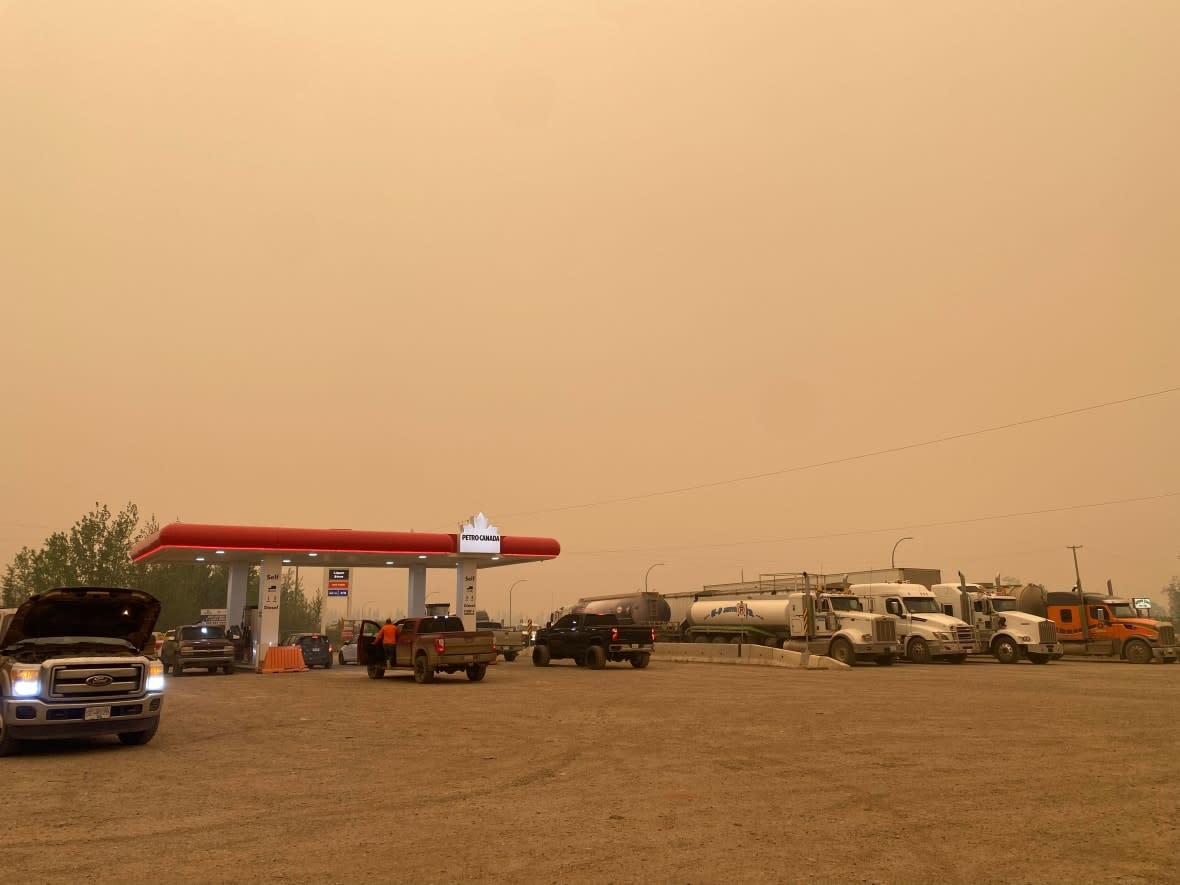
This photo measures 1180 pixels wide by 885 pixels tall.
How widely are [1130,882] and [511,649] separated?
35.1 metres

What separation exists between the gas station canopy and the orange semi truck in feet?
76.3

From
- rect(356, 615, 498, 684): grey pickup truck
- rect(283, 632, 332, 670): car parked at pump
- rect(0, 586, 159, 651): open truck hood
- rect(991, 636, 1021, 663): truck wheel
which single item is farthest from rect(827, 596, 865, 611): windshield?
rect(0, 586, 159, 651): open truck hood

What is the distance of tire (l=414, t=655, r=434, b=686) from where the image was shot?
2448cm

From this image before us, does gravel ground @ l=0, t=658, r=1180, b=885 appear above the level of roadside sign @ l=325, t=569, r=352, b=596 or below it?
below

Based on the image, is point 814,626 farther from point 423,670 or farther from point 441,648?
point 423,670

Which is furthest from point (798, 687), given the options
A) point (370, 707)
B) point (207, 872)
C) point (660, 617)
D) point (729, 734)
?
point (660, 617)

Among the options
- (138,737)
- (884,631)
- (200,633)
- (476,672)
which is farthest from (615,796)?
(200,633)

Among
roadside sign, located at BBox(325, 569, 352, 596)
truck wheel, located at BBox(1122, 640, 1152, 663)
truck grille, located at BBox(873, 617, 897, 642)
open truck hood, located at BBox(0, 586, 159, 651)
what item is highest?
roadside sign, located at BBox(325, 569, 352, 596)

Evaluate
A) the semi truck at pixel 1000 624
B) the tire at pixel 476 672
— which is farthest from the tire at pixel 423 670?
the semi truck at pixel 1000 624

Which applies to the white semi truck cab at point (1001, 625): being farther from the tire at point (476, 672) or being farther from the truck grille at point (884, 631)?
the tire at point (476, 672)

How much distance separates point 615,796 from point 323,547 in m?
30.4

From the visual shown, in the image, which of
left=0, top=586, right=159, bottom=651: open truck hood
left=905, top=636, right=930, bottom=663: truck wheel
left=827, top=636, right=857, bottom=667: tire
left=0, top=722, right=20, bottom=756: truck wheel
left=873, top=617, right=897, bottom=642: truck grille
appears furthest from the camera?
left=905, top=636, right=930, bottom=663: truck wheel

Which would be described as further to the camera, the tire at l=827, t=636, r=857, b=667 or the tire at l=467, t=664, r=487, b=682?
the tire at l=827, t=636, r=857, b=667

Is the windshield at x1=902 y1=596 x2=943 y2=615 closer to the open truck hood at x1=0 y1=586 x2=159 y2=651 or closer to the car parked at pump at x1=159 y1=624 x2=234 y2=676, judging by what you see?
Answer: the car parked at pump at x1=159 y1=624 x2=234 y2=676
